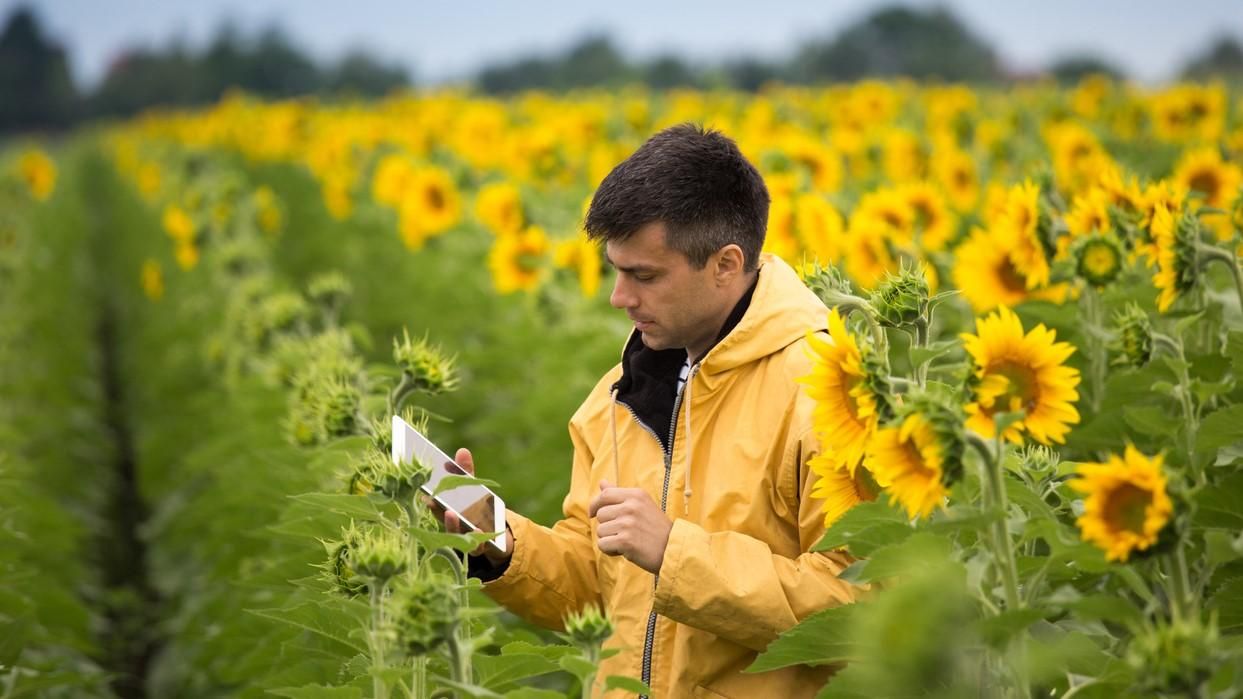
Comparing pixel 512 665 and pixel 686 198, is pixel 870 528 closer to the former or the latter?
pixel 512 665

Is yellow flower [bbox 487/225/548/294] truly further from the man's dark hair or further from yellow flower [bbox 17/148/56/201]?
yellow flower [bbox 17/148/56/201]

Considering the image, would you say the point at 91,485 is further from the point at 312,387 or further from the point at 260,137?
the point at 260,137

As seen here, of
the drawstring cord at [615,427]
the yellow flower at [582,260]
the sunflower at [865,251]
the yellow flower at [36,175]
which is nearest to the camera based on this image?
the drawstring cord at [615,427]

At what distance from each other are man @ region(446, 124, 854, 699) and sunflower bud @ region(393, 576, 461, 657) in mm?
487

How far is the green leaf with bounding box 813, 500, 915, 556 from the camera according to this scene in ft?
6.98

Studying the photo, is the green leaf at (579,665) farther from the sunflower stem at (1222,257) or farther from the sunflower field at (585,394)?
the sunflower stem at (1222,257)

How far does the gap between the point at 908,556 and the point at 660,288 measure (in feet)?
2.84

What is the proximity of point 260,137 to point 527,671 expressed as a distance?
16247 mm

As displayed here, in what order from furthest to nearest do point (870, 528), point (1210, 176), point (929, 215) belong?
point (929, 215) < point (1210, 176) < point (870, 528)

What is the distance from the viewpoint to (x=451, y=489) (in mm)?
2631

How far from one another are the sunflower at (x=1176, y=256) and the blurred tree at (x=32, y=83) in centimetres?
7245

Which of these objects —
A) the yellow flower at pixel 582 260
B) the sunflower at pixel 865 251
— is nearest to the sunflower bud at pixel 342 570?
the sunflower at pixel 865 251

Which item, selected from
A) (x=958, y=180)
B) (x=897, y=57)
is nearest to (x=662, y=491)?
(x=958, y=180)

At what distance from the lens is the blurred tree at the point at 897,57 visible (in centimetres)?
2233
